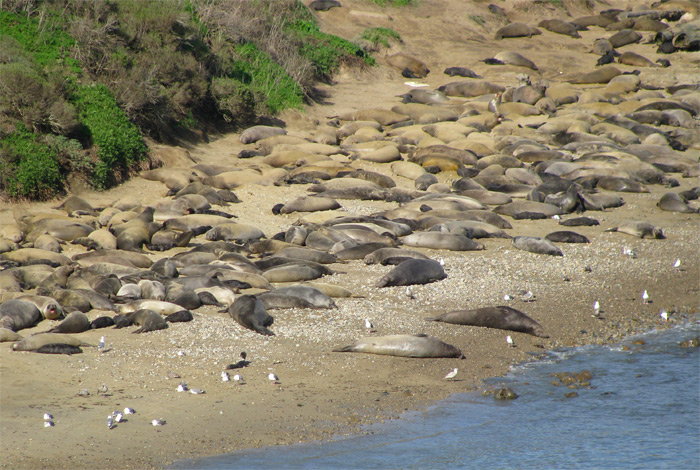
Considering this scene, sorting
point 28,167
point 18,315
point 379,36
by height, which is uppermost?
point 379,36

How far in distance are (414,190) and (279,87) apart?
584 cm

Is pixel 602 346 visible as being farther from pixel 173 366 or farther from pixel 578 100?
pixel 578 100

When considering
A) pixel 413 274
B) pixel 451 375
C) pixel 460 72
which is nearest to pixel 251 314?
pixel 451 375

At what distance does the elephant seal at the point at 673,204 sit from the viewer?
11227mm

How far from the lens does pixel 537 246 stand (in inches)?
356

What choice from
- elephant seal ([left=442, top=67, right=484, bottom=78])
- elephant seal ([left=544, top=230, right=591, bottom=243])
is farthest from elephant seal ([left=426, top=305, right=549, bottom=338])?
elephant seal ([left=442, top=67, right=484, bottom=78])

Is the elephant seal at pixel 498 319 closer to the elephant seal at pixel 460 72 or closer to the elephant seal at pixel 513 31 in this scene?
the elephant seal at pixel 460 72

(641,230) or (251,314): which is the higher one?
(641,230)

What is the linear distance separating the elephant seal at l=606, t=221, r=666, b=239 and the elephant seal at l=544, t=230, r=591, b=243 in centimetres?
77

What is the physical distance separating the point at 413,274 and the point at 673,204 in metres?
5.72

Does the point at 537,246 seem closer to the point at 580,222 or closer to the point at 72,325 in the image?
the point at 580,222

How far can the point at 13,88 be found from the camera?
10.5 metres

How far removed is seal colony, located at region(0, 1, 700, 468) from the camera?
6090mm

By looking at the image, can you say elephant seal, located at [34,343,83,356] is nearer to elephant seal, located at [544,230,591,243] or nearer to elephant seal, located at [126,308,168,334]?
elephant seal, located at [126,308,168,334]
